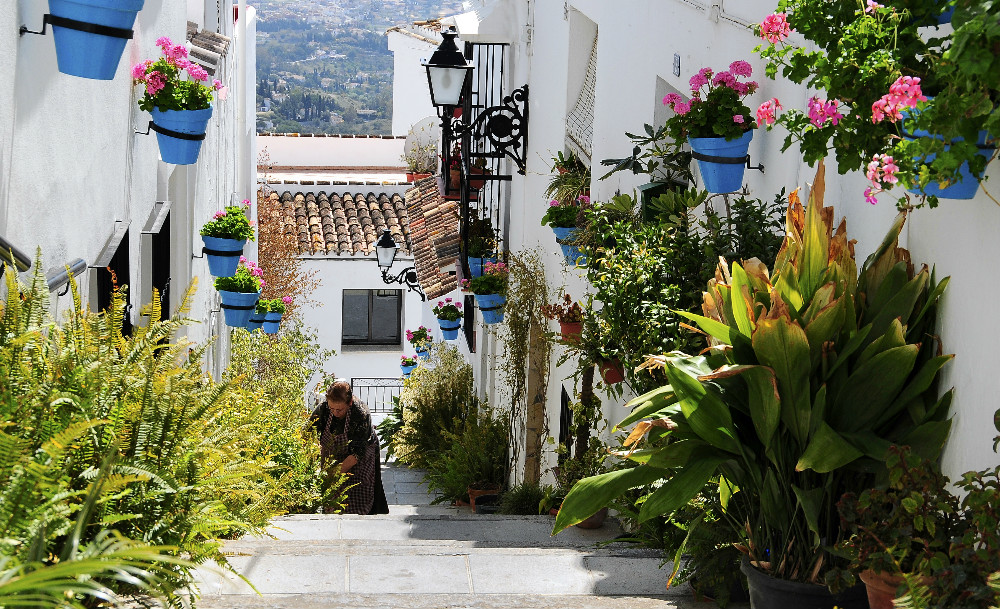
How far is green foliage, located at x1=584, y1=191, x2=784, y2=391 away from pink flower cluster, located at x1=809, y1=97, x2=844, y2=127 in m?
1.36

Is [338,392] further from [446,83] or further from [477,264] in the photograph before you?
[477,264]

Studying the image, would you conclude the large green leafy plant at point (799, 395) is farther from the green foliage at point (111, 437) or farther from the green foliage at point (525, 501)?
the green foliage at point (525, 501)

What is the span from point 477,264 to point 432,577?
7.37 metres

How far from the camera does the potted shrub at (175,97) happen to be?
5441 mm

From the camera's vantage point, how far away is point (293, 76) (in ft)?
131

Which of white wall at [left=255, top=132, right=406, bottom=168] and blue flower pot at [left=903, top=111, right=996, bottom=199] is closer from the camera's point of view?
blue flower pot at [left=903, top=111, right=996, bottom=199]

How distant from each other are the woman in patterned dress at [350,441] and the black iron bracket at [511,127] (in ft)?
10.5

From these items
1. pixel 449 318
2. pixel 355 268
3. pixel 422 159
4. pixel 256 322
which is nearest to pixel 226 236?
pixel 256 322

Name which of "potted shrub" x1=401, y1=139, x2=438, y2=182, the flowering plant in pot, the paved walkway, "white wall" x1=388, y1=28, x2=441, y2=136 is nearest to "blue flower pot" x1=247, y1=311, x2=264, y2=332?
the paved walkway

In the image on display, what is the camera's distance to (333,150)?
24.4 metres

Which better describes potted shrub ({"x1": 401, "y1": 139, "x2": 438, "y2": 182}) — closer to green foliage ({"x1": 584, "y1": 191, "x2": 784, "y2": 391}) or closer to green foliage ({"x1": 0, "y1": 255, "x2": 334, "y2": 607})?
green foliage ({"x1": 584, "y1": 191, "x2": 784, "y2": 391})

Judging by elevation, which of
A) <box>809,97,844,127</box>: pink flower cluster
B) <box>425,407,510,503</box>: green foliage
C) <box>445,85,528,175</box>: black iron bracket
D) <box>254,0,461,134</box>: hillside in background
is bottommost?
<box>425,407,510,503</box>: green foliage

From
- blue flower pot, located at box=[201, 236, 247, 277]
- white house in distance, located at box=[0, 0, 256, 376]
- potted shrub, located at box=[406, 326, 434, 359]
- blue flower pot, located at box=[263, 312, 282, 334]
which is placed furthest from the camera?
potted shrub, located at box=[406, 326, 434, 359]

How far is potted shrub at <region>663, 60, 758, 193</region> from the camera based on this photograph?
15.2 ft
